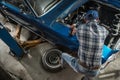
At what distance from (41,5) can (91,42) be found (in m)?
1.72

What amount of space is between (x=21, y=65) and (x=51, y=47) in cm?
82

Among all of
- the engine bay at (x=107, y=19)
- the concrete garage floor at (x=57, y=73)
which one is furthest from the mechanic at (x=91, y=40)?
the concrete garage floor at (x=57, y=73)

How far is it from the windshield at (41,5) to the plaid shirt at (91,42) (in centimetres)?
141

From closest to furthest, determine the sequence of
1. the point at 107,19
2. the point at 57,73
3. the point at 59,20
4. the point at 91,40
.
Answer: the point at 91,40
the point at 59,20
the point at 107,19
the point at 57,73

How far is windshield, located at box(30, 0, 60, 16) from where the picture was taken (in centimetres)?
505

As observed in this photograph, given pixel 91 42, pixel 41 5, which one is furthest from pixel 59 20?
pixel 91 42

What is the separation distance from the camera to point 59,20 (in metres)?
5.01

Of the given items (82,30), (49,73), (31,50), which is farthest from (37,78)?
(82,30)

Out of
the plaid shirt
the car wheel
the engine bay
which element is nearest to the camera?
the plaid shirt

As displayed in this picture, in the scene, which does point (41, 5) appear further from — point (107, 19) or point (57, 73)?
point (57, 73)

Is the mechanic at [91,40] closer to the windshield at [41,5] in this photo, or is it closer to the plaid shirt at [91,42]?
the plaid shirt at [91,42]

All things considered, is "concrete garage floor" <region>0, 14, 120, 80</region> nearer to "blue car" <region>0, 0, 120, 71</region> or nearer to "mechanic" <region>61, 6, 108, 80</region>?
"blue car" <region>0, 0, 120, 71</region>

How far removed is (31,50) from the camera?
6.00 meters

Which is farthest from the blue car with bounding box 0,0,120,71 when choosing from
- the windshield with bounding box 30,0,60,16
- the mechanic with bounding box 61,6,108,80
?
the mechanic with bounding box 61,6,108,80
